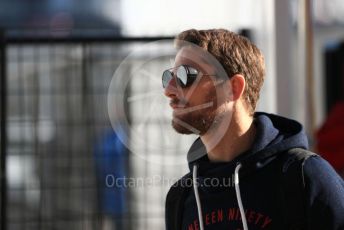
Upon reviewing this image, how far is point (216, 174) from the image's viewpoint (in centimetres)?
319

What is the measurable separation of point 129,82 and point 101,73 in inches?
22.4

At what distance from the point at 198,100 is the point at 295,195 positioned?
0.54m

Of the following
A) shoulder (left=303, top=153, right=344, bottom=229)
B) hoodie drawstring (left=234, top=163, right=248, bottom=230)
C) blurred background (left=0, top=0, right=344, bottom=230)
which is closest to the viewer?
shoulder (left=303, top=153, right=344, bottom=229)

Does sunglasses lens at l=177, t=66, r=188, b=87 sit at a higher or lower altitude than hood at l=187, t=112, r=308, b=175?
higher

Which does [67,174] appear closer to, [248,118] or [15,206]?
[15,206]

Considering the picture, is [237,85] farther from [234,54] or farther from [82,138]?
[82,138]

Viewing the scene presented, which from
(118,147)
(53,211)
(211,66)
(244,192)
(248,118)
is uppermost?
(211,66)

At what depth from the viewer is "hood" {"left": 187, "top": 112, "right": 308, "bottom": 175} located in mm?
3066

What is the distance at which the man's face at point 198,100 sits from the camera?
10.4 feet

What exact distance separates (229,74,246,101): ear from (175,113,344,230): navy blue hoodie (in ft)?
0.42

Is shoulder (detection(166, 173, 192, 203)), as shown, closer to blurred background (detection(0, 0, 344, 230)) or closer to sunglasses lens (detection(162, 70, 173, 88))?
sunglasses lens (detection(162, 70, 173, 88))

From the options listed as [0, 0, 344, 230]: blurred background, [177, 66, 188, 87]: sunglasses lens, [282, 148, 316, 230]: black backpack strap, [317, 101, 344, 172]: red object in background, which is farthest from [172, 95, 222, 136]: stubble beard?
[317, 101, 344, 172]: red object in background

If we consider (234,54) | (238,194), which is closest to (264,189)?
(238,194)

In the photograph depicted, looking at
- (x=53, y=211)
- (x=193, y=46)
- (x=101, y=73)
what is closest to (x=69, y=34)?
(x=101, y=73)
